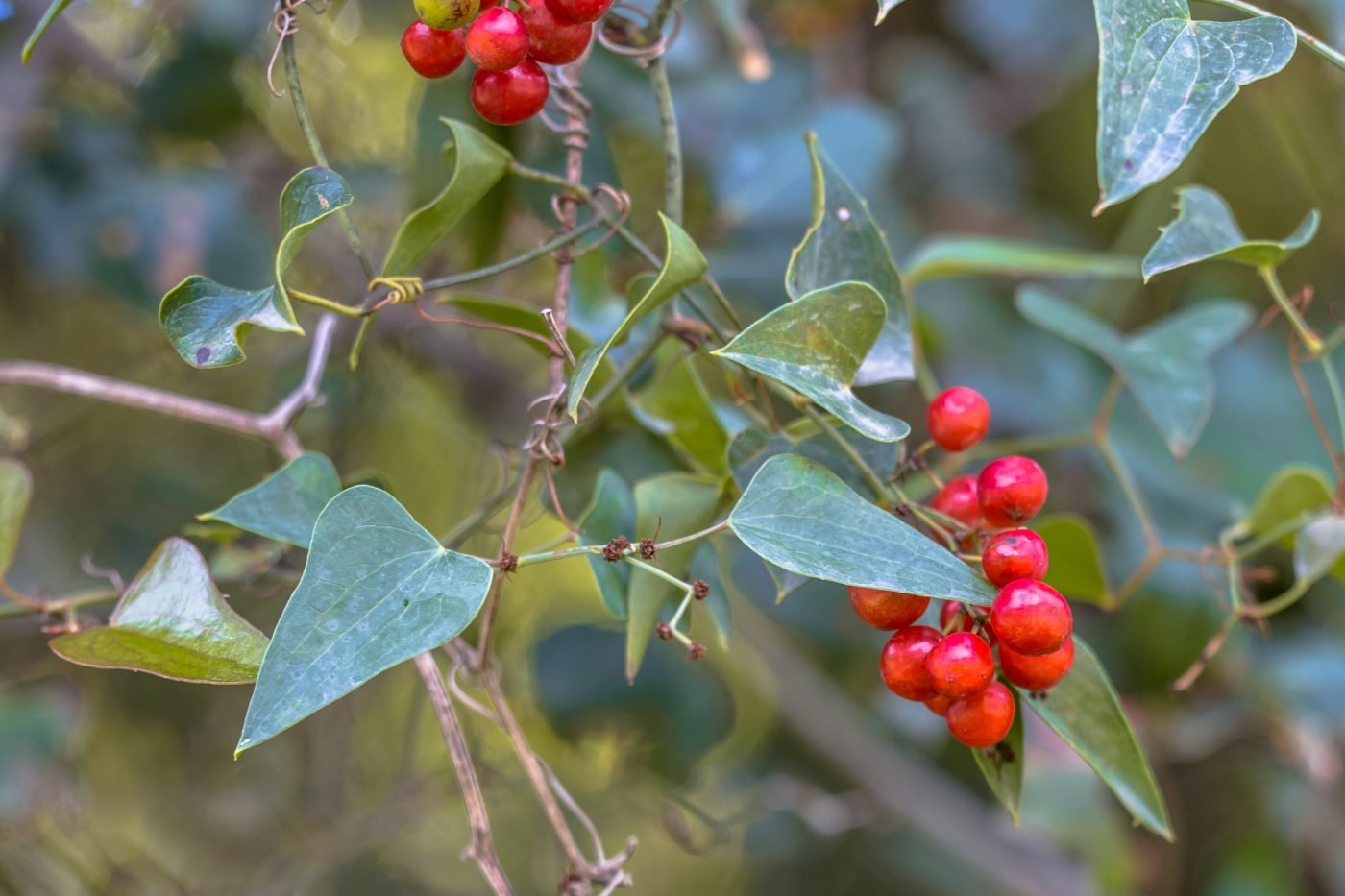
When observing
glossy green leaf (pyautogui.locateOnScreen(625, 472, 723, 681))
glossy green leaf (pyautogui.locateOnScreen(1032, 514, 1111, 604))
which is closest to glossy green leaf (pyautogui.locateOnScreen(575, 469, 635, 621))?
glossy green leaf (pyautogui.locateOnScreen(625, 472, 723, 681))

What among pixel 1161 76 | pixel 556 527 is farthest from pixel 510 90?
pixel 556 527

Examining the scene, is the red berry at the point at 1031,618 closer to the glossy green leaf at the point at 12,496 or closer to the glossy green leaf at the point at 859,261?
the glossy green leaf at the point at 859,261

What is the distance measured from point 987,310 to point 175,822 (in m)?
1.14

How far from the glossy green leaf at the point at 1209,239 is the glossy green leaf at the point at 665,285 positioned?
18 cm

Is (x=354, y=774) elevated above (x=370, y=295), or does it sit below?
below

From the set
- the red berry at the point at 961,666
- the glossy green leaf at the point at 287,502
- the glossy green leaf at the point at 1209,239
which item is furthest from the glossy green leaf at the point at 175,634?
the glossy green leaf at the point at 1209,239

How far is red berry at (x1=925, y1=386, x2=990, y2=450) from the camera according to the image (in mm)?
493

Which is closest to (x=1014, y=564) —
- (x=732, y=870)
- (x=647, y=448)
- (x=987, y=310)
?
(x=647, y=448)

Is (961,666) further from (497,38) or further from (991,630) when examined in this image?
(497,38)

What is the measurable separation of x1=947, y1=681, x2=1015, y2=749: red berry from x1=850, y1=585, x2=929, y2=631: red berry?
38 mm

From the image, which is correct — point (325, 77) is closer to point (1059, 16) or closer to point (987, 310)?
point (987, 310)

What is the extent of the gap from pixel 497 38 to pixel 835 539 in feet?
0.76

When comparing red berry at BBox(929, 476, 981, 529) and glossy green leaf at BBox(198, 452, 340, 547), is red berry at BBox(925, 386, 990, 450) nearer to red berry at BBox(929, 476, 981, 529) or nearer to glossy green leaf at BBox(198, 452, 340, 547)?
red berry at BBox(929, 476, 981, 529)

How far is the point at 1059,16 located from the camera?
53.0 inches
